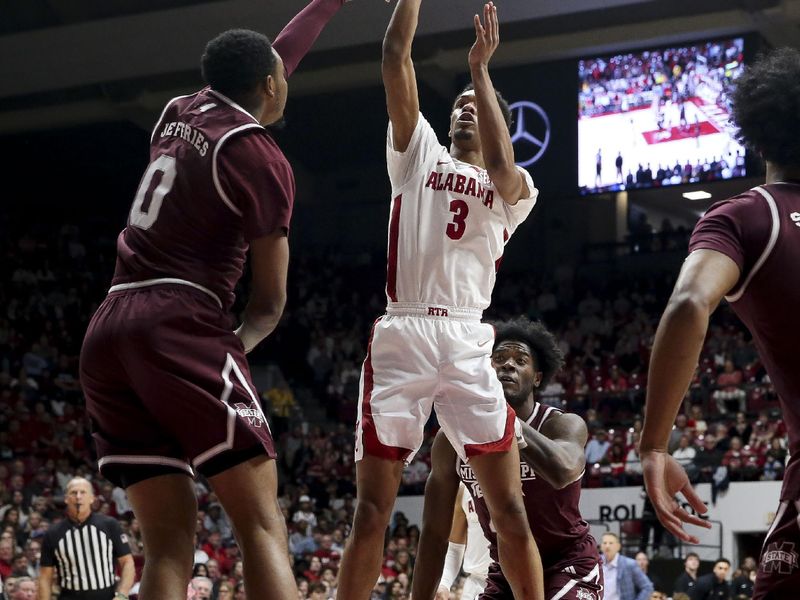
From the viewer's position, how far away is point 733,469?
1570cm

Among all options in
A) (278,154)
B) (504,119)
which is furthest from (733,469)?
(278,154)

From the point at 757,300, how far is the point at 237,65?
6.47 feet

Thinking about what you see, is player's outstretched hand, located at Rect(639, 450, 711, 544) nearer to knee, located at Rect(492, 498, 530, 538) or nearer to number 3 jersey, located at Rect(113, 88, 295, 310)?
number 3 jersey, located at Rect(113, 88, 295, 310)

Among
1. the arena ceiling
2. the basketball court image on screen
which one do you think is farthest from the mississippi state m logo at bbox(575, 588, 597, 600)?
the basketball court image on screen

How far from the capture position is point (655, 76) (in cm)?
2028

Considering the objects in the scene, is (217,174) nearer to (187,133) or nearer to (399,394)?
(187,133)

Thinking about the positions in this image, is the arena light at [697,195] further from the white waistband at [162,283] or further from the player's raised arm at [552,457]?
the white waistband at [162,283]

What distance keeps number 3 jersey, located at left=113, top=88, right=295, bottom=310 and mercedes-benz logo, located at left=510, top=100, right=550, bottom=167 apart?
702 inches

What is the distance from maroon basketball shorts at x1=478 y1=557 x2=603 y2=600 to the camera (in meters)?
5.26

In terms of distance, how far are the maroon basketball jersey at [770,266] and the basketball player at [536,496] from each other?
89.9 inches

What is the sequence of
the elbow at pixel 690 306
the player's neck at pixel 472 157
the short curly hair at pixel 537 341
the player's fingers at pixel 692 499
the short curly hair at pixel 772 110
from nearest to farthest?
the elbow at pixel 690 306 < the player's fingers at pixel 692 499 < the short curly hair at pixel 772 110 < the player's neck at pixel 472 157 < the short curly hair at pixel 537 341

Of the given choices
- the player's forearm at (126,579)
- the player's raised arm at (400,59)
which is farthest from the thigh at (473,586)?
the player's forearm at (126,579)

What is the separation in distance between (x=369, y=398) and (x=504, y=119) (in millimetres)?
1344

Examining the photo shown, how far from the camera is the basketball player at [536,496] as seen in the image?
5.15 meters
